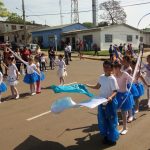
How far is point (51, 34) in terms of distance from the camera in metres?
50.2

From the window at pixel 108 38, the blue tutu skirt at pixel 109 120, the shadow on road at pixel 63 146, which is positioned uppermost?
the window at pixel 108 38

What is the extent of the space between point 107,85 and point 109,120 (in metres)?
0.69

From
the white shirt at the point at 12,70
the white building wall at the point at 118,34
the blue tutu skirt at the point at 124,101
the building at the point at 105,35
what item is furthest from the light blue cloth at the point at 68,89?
the white building wall at the point at 118,34

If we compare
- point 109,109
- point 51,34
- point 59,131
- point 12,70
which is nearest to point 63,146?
point 59,131

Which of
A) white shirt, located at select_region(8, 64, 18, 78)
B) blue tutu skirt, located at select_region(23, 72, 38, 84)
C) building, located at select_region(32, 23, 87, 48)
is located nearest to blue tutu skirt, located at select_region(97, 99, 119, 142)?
white shirt, located at select_region(8, 64, 18, 78)

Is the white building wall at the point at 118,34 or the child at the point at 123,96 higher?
the white building wall at the point at 118,34

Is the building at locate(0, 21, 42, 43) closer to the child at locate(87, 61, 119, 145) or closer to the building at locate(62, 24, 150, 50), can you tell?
the building at locate(62, 24, 150, 50)

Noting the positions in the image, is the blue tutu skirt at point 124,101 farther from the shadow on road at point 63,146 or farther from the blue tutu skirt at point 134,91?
the blue tutu skirt at point 134,91

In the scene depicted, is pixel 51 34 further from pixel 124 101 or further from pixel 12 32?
pixel 124 101

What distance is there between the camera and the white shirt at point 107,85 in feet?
20.4

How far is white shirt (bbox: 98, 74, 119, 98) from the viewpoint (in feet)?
20.4

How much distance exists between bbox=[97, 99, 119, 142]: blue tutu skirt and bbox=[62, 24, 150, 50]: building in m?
36.7

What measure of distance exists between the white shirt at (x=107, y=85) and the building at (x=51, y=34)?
132ft

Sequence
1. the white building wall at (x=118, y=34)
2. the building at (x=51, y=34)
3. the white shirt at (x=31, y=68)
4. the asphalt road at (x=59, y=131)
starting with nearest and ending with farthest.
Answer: the asphalt road at (x=59, y=131), the white shirt at (x=31, y=68), the white building wall at (x=118, y=34), the building at (x=51, y=34)
